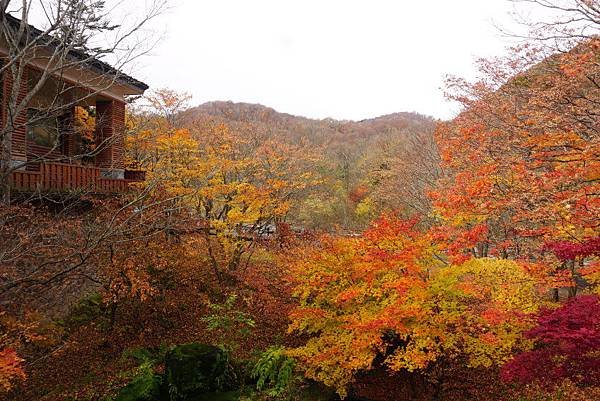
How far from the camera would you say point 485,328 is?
1009 cm

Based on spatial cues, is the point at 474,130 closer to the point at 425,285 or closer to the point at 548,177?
the point at 548,177

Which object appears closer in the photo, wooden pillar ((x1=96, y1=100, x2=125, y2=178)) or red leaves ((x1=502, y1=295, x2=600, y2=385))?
red leaves ((x1=502, y1=295, x2=600, y2=385))

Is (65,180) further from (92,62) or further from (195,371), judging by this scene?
(195,371)

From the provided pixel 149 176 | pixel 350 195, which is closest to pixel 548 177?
pixel 149 176

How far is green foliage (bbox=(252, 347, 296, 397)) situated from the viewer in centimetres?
1133

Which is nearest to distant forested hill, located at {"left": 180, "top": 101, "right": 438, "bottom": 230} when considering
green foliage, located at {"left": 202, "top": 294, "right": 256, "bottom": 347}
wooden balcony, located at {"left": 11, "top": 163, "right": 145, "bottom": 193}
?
wooden balcony, located at {"left": 11, "top": 163, "right": 145, "bottom": 193}

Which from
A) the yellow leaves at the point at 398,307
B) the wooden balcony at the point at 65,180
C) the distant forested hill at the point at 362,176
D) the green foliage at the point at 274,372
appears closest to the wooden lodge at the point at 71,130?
the wooden balcony at the point at 65,180

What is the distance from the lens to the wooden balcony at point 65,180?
11594 millimetres

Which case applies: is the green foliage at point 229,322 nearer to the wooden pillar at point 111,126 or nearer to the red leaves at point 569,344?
the wooden pillar at point 111,126

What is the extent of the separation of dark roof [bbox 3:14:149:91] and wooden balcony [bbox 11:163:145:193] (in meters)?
3.15

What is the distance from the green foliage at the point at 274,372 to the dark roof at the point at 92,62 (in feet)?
26.7

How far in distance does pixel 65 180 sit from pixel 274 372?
8.72 metres

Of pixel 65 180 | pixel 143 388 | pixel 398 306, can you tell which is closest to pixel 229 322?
pixel 143 388

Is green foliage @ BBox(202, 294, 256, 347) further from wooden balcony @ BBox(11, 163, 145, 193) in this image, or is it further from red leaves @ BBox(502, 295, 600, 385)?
red leaves @ BBox(502, 295, 600, 385)
